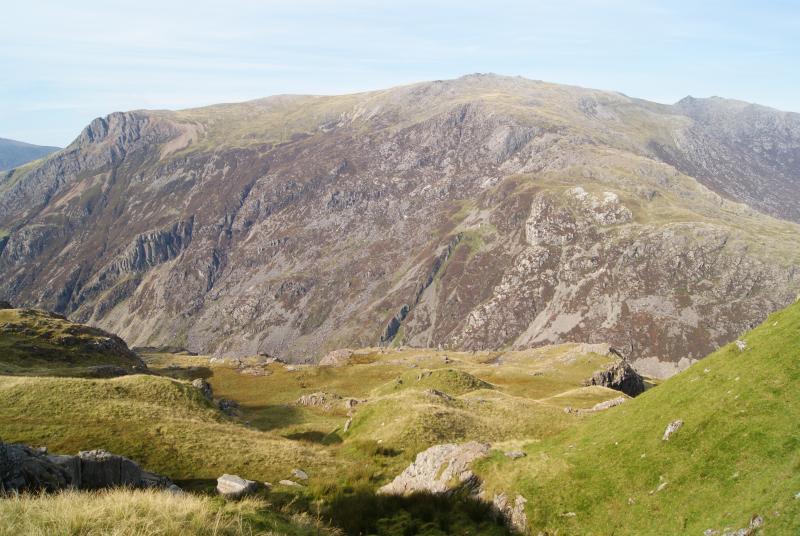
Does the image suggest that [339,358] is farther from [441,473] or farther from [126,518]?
[126,518]

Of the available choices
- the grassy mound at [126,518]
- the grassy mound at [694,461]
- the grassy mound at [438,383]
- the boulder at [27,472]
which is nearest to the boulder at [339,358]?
the grassy mound at [438,383]

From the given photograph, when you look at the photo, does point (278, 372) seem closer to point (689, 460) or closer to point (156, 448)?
point (156, 448)

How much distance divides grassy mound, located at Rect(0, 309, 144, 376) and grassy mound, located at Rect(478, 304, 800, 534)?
2476 inches

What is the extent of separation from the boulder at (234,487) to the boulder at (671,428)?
19.6 meters

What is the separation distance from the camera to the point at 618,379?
100 metres

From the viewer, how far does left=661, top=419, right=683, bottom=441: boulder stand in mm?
21719

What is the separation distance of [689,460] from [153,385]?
1769 inches

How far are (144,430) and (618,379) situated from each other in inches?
3620

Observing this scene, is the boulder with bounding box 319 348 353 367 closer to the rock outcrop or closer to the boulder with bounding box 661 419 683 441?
the rock outcrop

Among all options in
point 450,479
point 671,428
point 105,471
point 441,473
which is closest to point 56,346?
point 105,471

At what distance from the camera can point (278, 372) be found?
116 m

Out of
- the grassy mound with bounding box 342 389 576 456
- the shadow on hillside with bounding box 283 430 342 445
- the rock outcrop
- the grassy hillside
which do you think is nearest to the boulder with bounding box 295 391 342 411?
the grassy hillside

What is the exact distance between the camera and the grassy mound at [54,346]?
7569cm

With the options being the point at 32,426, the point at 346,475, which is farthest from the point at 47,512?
the point at 32,426
